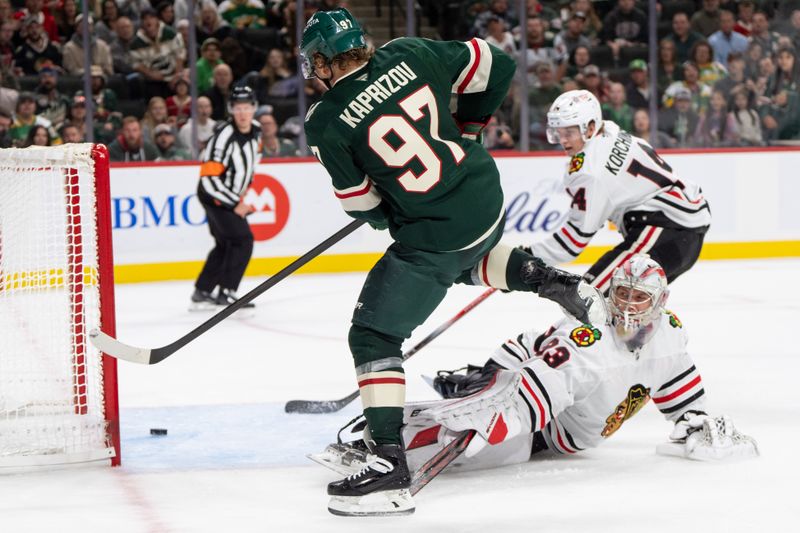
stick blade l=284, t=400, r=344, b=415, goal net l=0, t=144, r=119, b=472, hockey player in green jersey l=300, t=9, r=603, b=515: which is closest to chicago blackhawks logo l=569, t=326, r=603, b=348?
hockey player in green jersey l=300, t=9, r=603, b=515

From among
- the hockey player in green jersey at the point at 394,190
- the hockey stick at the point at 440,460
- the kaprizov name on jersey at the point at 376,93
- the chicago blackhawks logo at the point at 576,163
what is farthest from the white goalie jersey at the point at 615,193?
the kaprizov name on jersey at the point at 376,93

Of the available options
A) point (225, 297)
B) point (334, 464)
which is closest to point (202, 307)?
point (225, 297)

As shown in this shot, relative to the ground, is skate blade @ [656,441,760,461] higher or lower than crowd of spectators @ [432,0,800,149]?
lower

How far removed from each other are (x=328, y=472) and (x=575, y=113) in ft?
5.07

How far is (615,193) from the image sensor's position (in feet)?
13.6

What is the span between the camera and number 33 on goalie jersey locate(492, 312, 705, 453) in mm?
3000

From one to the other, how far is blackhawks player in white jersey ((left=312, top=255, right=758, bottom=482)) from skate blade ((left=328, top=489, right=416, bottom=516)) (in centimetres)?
15

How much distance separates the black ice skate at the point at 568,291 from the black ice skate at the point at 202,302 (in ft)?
12.7

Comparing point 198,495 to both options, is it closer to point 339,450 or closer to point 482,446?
point 339,450

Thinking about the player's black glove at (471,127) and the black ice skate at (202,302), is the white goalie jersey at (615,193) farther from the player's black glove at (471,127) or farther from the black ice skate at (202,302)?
the black ice skate at (202,302)

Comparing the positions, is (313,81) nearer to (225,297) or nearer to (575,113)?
(225,297)

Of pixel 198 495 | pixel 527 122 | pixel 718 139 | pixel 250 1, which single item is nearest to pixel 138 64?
pixel 250 1

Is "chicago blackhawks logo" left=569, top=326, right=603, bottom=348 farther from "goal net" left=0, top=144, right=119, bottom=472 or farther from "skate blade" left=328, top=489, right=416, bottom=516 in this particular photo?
"goal net" left=0, top=144, right=119, bottom=472

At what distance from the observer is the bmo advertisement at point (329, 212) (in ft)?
25.1
